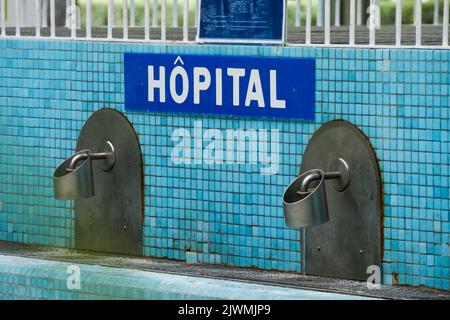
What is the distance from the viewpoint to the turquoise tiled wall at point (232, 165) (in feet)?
20.7

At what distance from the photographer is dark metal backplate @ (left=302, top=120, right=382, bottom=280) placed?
6.50 meters

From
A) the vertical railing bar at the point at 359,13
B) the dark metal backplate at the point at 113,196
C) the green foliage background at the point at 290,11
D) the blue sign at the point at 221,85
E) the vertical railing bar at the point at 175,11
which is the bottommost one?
the dark metal backplate at the point at 113,196

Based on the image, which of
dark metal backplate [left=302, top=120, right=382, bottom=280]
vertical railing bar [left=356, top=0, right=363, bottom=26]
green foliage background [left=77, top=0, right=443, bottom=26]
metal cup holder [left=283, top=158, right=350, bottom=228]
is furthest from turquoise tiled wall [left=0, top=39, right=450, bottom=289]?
green foliage background [left=77, top=0, right=443, bottom=26]

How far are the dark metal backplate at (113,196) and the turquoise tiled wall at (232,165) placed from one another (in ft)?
Answer: 0.22

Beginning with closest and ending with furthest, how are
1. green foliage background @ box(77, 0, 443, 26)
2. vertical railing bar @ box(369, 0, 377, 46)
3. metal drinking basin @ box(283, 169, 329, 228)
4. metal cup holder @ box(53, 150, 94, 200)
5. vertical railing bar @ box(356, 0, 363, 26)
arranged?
metal drinking basin @ box(283, 169, 329, 228)
vertical railing bar @ box(369, 0, 377, 46)
metal cup holder @ box(53, 150, 94, 200)
vertical railing bar @ box(356, 0, 363, 26)
green foliage background @ box(77, 0, 443, 26)

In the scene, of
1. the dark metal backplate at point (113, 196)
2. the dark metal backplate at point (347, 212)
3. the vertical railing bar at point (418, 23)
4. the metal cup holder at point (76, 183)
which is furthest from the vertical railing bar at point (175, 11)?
the vertical railing bar at point (418, 23)

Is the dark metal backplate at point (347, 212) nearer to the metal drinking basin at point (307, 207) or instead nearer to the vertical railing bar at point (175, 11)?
the metal drinking basin at point (307, 207)

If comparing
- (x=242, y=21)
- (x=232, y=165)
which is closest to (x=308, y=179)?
(x=232, y=165)

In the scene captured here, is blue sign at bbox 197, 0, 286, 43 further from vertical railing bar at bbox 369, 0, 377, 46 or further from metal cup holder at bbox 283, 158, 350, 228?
metal cup holder at bbox 283, 158, 350, 228

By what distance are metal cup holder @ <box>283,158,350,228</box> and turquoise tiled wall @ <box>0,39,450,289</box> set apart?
1.03 feet

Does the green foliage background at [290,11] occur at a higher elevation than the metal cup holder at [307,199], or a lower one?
higher

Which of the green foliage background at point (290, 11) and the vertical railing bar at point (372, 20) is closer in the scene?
the vertical railing bar at point (372, 20)

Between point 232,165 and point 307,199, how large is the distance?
90 centimetres

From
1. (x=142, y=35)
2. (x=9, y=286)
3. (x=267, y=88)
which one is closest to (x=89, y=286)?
(x=9, y=286)
